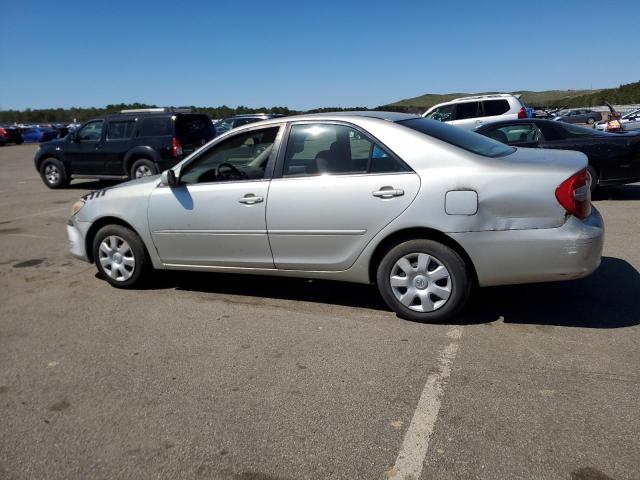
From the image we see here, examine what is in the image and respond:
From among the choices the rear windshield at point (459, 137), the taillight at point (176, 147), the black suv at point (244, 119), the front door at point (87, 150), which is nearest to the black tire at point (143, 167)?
the taillight at point (176, 147)

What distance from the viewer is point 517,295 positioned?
192 inches

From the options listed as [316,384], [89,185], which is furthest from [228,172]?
[89,185]

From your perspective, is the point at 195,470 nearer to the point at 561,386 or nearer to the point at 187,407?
the point at 187,407

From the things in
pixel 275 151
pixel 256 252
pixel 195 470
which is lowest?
pixel 195 470

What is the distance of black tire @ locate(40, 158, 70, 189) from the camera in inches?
537

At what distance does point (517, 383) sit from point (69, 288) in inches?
177

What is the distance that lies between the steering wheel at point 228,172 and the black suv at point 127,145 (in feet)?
24.2

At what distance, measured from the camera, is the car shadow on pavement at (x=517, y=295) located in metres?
4.32

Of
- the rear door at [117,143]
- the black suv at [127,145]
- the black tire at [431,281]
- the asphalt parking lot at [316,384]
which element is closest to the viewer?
the asphalt parking lot at [316,384]

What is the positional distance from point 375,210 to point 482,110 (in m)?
11.4

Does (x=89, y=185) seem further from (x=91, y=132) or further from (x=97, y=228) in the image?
(x=97, y=228)

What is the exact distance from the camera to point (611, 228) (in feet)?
23.3

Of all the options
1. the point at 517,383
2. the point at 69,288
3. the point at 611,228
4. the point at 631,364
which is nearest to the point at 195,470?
the point at 517,383

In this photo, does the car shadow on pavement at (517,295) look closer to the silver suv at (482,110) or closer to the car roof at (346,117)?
the car roof at (346,117)
